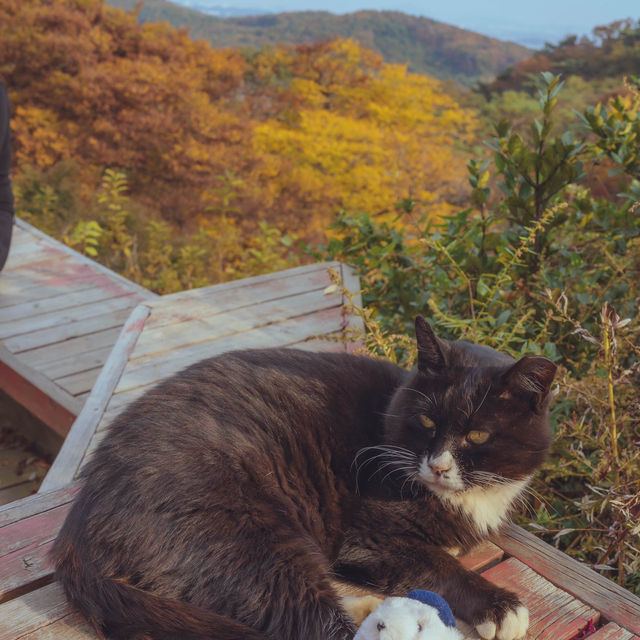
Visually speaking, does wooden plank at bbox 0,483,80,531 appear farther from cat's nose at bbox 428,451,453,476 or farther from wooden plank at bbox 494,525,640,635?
wooden plank at bbox 494,525,640,635

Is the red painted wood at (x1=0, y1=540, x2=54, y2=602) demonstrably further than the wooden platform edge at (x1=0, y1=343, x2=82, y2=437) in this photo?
No

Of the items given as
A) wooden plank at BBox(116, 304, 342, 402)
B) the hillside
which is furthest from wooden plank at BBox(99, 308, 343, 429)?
the hillside

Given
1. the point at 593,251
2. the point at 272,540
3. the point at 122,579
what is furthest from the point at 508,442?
the point at 593,251

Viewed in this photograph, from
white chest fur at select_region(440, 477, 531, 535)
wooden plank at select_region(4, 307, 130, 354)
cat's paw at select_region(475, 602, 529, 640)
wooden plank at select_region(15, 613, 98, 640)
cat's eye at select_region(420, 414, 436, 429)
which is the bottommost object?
wooden plank at select_region(4, 307, 130, 354)

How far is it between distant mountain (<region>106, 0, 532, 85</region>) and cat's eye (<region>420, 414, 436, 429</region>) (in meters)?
23.7

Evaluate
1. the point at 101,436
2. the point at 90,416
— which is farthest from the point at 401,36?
the point at 101,436

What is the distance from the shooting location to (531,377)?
1.43 meters

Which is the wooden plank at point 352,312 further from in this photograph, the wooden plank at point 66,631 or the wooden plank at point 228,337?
the wooden plank at point 66,631

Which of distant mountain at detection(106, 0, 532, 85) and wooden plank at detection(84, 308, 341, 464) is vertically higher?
distant mountain at detection(106, 0, 532, 85)

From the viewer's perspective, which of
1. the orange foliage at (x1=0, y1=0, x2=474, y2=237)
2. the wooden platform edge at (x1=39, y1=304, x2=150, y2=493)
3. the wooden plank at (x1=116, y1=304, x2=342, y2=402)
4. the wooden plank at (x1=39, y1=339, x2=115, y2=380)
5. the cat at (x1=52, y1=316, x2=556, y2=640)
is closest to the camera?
the cat at (x1=52, y1=316, x2=556, y2=640)

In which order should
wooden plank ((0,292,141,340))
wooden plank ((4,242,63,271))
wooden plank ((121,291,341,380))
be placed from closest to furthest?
1. wooden plank ((121,291,341,380))
2. wooden plank ((0,292,141,340))
3. wooden plank ((4,242,63,271))

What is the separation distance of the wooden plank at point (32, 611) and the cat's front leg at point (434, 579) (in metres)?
0.65

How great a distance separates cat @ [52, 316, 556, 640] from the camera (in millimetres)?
1232

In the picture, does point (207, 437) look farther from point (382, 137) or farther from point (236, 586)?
point (382, 137)
